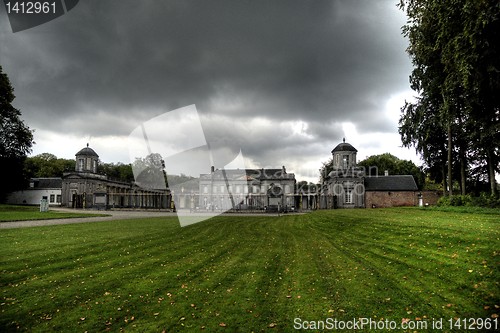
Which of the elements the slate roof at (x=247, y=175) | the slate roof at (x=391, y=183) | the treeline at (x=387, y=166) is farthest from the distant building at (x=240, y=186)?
the slate roof at (x=391, y=183)

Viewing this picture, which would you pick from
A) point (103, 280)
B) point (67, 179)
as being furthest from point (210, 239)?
point (67, 179)

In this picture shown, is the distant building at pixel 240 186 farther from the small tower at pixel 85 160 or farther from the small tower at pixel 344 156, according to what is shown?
the small tower at pixel 85 160

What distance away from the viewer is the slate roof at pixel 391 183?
5134 centimetres

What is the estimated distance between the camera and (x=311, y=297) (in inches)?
261

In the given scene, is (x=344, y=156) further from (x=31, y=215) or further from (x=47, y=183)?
(x=47, y=183)

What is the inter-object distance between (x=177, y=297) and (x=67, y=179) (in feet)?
216

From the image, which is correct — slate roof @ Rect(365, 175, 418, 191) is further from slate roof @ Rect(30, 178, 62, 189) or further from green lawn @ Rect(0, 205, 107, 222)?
slate roof @ Rect(30, 178, 62, 189)

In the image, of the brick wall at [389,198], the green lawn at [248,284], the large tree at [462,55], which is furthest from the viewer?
the brick wall at [389,198]

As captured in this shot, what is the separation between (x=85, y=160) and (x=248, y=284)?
66.2 m

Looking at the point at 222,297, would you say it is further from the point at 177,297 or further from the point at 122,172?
the point at 122,172

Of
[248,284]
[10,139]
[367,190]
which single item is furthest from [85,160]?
[248,284]

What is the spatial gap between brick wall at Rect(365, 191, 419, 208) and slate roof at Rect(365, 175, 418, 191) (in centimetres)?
66

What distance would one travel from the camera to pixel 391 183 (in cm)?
5228

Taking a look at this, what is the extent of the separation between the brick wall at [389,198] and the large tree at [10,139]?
50.2 meters
